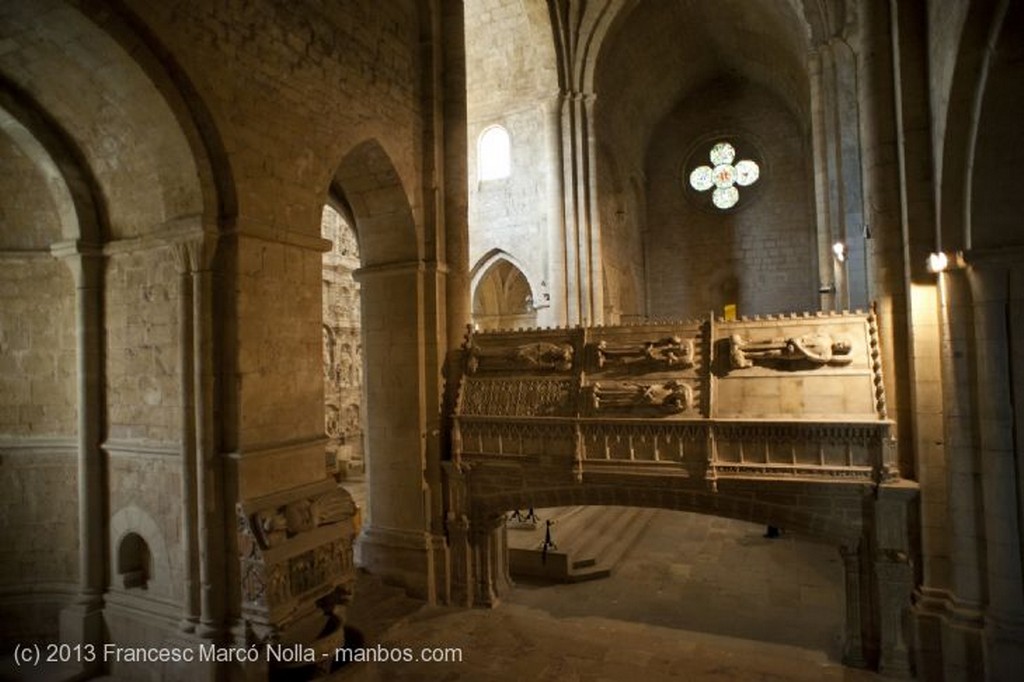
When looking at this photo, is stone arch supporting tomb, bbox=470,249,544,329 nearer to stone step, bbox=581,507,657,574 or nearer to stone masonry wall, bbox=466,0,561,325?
stone masonry wall, bbox=466,0,561,325

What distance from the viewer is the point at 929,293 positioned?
21.0ft

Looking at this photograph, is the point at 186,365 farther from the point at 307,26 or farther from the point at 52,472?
the point at 307,26

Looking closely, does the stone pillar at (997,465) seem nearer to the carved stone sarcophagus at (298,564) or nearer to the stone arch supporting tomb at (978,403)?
the stone arch supporting tomb at (978,403)

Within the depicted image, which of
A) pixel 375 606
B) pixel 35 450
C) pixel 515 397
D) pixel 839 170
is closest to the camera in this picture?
pixel 35 450

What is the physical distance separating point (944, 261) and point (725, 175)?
1581 cm

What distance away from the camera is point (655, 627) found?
8.05 m

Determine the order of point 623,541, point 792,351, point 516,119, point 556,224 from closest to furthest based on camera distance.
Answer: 1. point 792,351
2. point 623,541
3. point 556,224
4. point 516,119

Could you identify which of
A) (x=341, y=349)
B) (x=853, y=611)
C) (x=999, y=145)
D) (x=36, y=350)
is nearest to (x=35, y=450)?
(x=36, y=350)

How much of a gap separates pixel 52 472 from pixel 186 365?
293 cm

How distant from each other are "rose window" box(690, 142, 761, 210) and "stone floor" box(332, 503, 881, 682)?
43.5ft

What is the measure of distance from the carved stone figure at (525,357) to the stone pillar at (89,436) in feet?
15.2

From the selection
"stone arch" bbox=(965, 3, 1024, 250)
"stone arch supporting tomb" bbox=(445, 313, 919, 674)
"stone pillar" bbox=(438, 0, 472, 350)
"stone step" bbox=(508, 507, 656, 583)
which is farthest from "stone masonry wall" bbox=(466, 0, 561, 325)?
"stone arch" bbox=(965, 3, 1024, 250)

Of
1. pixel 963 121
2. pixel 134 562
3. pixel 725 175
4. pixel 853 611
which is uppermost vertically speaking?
pixel 725 175

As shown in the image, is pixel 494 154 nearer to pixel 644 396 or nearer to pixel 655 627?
pixel 644 396
